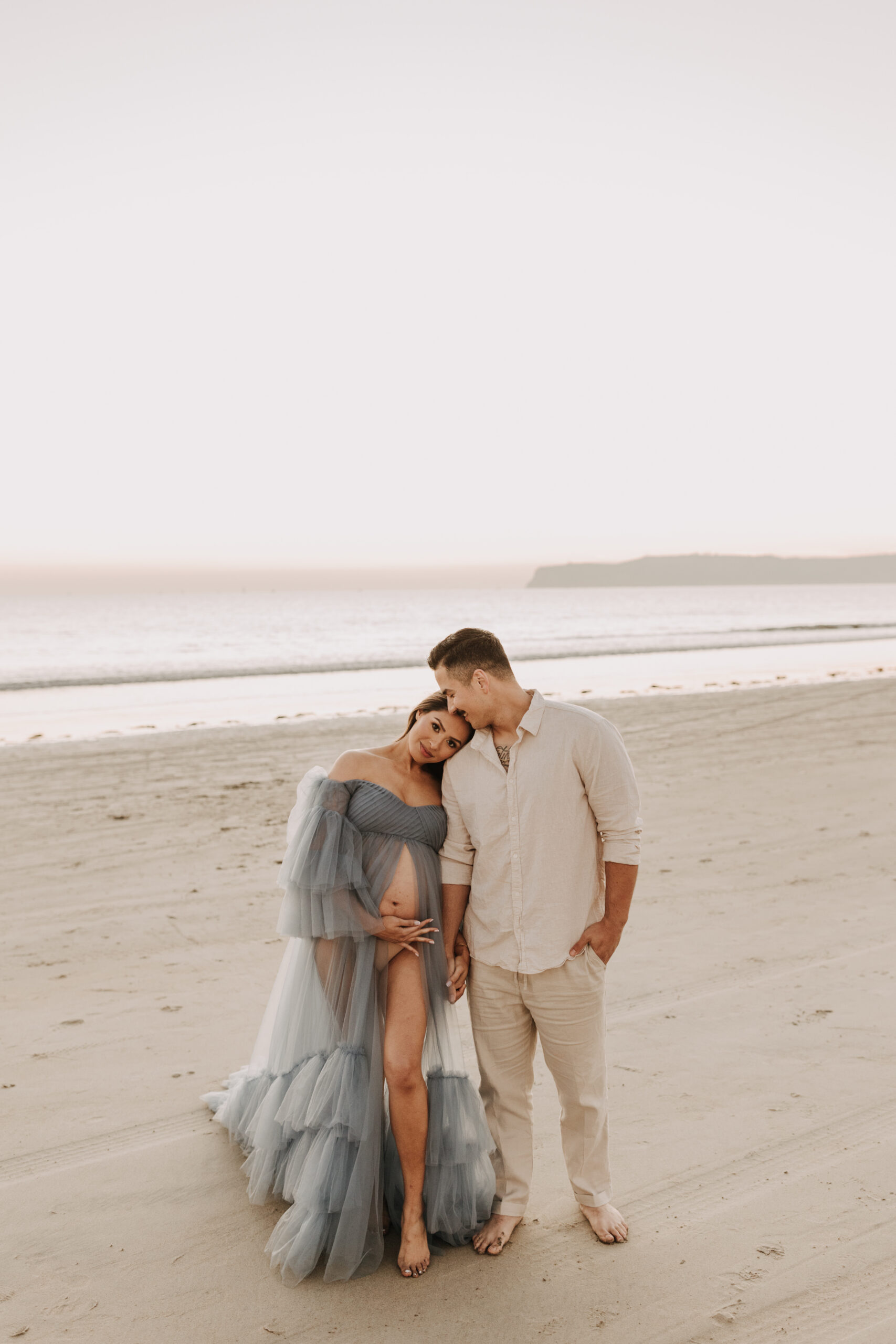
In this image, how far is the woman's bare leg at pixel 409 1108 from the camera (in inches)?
116

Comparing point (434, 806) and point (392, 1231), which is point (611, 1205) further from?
point (434, 806)

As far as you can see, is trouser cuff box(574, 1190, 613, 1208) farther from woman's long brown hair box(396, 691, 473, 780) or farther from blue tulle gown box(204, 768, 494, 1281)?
woman's long brown hair box(396, 691, 473, 780)

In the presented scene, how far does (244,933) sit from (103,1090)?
1771 mm

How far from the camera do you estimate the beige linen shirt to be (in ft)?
9.62

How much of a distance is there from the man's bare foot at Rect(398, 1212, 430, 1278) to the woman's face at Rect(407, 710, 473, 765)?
1.41 meters

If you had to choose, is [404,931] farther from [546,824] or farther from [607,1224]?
[607,1224]

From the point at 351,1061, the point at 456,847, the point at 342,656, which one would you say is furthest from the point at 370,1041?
the point at 342,656

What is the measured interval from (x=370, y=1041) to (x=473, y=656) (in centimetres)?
125

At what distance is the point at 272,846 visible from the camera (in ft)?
24.5

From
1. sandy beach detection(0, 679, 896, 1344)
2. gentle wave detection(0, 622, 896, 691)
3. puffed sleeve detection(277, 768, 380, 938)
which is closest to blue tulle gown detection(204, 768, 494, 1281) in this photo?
puffed sleeve detection(277, 768, 380, 938)

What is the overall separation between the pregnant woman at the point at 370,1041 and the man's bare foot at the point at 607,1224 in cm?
33

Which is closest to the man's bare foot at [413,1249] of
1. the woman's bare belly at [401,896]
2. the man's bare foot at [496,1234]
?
the man's bare foot at [496,1234]

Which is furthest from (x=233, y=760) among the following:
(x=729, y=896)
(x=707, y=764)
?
(x=729, y=896)

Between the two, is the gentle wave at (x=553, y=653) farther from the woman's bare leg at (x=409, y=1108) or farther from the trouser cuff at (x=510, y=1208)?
the trouser cuff at (x=510, y=1208)
